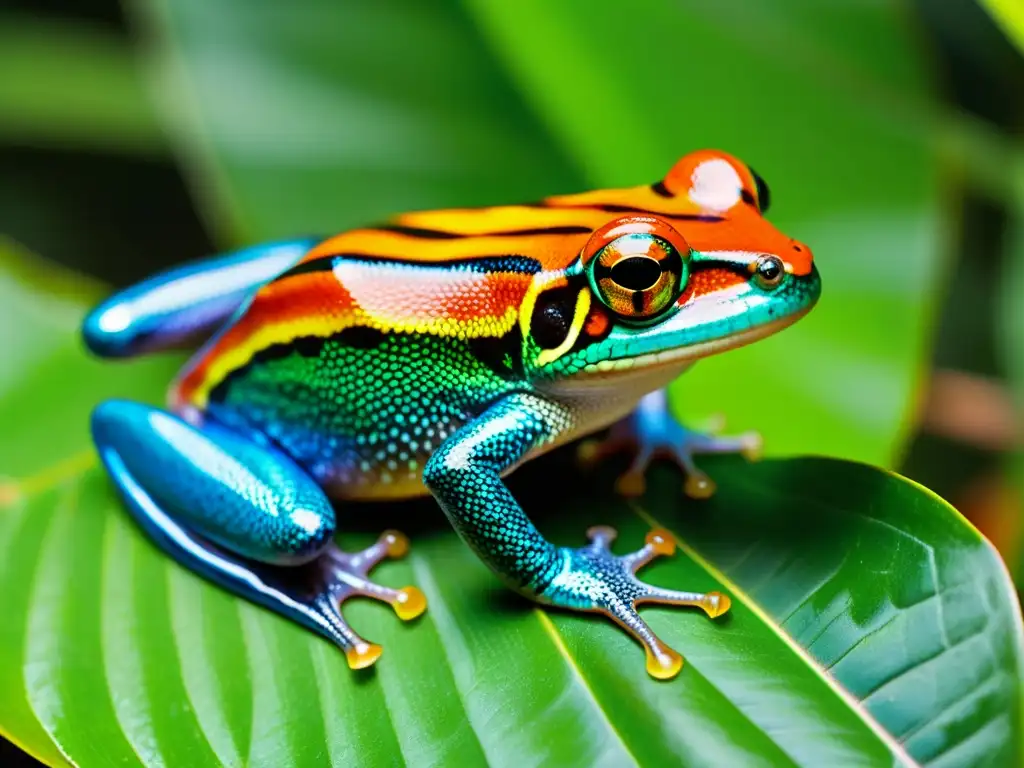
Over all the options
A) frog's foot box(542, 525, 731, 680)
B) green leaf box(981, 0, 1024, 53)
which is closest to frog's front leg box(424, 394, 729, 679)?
frog's foot box(542, 525, 731, 680)

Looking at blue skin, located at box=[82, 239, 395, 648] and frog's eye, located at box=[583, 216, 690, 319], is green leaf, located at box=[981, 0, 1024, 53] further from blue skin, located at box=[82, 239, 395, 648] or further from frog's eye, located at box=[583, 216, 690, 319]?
blue skin, located at box=[82, 239, 395, 648]

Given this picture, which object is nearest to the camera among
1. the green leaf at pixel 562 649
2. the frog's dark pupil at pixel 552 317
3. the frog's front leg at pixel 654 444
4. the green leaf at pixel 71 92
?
the green leaf at pixel 562 649

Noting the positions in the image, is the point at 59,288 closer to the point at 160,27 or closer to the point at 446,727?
the point at 160,27

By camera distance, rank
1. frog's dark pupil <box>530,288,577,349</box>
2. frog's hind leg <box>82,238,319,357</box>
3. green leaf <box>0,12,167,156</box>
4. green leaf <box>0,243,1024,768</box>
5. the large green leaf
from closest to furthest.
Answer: green leaf <box>0,243,1024,768</box>
frog's dark pupil <box>530,288,577,349</box>
frog's hind leg <box>82,238,319,357</box>
the large green leaf
green leaf <box>0,12,167,156</box>

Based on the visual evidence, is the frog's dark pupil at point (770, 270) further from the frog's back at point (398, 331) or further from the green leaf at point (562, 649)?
the green leaf at point (562, 649)

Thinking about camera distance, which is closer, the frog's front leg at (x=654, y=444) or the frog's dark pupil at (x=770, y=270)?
the frog's dark pupil at (x=770, y=270)

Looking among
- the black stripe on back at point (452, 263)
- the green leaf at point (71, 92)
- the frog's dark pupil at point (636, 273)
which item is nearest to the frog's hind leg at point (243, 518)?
the black stripe on back at point (452, 263)

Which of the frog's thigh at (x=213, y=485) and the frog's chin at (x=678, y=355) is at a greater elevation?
the frog's chin at (x=678, y=355)

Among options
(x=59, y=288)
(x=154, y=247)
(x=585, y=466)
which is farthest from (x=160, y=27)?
(x=585, y=466)
